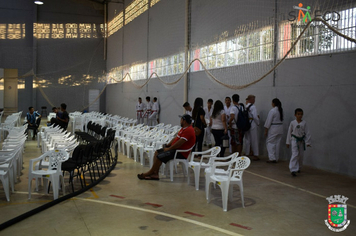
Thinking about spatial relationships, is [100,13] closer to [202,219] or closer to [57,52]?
[57,52]

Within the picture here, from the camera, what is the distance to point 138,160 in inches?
392

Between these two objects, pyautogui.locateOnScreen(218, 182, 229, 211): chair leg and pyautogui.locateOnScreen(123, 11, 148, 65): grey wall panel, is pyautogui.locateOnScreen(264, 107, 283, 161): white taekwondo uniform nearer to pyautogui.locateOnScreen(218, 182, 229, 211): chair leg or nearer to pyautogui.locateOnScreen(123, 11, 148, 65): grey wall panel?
pyautogui.locateOnScreen(218, 182, 229, 211): chair leg

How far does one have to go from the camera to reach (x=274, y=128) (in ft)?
30.9

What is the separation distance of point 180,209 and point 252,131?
5340 mm

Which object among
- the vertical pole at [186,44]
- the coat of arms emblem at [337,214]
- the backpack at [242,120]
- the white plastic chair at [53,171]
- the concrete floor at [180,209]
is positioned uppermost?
the vertical pole at [186,44]

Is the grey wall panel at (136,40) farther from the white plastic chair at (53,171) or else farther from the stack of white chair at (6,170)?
the white plastic chair at (53,171)

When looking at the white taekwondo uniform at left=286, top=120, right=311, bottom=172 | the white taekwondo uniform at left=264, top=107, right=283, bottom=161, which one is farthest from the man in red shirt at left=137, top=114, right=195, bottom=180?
the white taekwondo uniform at left=264, top=107, right=283, bottom=161

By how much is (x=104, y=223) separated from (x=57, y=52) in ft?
89.7

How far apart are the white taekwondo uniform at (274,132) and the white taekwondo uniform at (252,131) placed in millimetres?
609

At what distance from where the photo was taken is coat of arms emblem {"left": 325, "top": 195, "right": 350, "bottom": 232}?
4671mm

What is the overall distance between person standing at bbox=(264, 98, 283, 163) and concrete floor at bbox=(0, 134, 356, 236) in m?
1.86

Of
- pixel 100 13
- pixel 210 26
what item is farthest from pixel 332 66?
pixel 100 13

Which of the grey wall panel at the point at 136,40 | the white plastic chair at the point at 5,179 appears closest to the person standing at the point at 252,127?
the white plastic chair at the point at 5,179

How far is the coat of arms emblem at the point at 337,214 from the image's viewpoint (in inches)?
184
